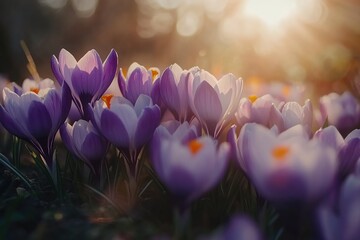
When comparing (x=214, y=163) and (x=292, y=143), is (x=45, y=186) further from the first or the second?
(x=292, y=143)

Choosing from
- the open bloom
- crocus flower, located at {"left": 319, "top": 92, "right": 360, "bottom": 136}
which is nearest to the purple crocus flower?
the open bloom

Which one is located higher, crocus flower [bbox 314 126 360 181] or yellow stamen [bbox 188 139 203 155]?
yellow stamen [bbox 188 139 203 155]

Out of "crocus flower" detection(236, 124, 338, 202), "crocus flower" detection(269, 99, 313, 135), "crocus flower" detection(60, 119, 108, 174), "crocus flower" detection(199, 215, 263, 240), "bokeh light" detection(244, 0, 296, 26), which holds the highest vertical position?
"crocus flower" detection(236, 124, 338, 202)

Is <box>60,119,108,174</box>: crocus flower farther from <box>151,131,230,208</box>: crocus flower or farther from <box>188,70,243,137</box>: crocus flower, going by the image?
<box>151,131,230,208</box>: crocus flower

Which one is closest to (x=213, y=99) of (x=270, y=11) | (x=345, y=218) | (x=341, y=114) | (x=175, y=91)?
(x=175, y=91)

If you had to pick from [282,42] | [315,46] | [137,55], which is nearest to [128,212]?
[315,46]

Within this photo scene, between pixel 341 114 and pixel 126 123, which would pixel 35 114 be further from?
pixel 341 114
